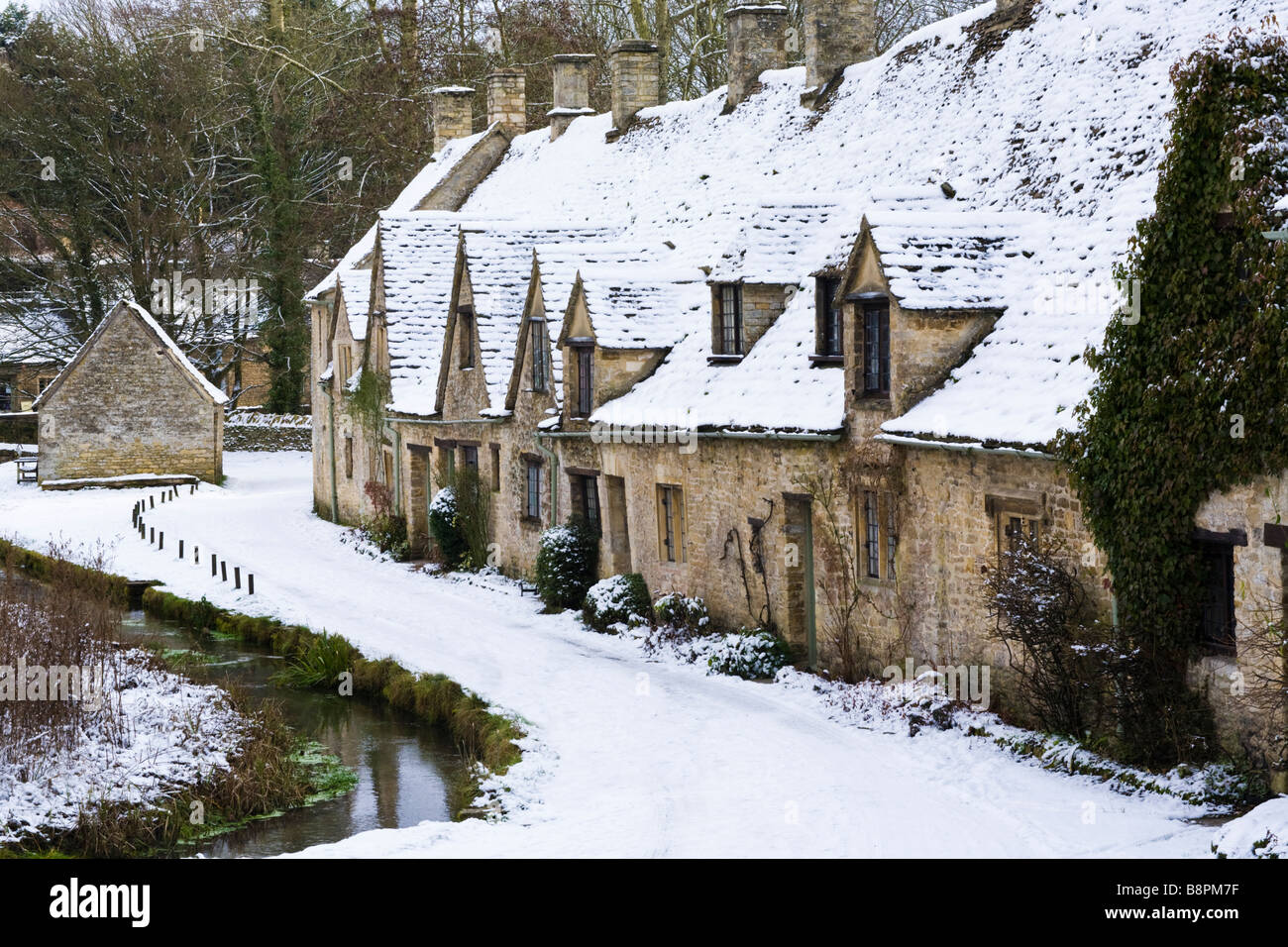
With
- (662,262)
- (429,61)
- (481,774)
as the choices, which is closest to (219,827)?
(481,774)

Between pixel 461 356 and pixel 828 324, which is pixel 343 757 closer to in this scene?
pixel 828 324

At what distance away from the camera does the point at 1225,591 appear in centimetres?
1345

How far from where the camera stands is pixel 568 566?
24.5 m

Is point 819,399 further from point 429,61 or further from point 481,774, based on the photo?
point 429,61

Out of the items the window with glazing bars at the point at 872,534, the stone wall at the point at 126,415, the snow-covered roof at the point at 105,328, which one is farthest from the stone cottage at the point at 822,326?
the stone wall at the point at 126,415

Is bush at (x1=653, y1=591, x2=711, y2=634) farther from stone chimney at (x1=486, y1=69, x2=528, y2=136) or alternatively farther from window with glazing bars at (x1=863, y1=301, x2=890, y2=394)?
stone chimney at (x1=486, y1=69, x2=528, y2=136)

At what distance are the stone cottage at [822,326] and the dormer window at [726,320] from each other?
0.05m

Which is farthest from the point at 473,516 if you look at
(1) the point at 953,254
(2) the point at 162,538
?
(1) the point at 953,254

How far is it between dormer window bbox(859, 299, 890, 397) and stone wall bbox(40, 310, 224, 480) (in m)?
32.5

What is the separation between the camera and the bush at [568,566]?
80.4 ft

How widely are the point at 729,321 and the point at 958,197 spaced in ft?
13.2

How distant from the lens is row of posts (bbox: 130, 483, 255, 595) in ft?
89.2

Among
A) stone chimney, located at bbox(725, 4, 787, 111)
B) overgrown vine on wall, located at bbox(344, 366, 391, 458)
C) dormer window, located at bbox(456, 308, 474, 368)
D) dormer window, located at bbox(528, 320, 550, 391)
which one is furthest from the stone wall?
stone chimney, located at bbox(725, 4, 787, 111)

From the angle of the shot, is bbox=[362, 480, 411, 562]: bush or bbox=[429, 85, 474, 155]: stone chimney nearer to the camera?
bbox=[362, 480, 411, 562]: bush
